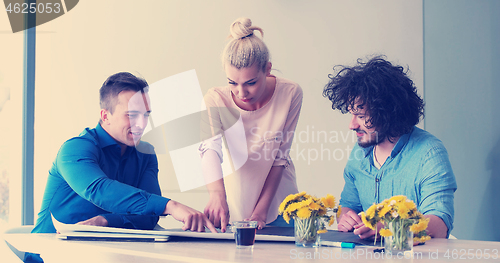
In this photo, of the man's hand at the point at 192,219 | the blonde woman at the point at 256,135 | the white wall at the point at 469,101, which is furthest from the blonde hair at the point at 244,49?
the white wall at the point at 469,101

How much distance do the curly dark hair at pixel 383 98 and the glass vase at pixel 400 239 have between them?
713 mm

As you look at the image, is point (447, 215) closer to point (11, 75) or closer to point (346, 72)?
point (346, 72)

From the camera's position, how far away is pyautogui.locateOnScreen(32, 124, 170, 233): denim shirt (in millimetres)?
1305

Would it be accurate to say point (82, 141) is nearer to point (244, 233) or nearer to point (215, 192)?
point (215, 192)

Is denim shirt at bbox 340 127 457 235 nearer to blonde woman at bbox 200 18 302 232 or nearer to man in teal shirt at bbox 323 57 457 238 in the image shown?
man in teal shirt at bbox 323 57 457 238

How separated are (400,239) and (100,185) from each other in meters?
0.95

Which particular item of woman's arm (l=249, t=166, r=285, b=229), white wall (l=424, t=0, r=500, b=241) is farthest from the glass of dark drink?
white wall (l=424, t=0, r=500, b=241)

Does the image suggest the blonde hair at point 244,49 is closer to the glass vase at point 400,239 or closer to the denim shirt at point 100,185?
the denim shirt at point 100,185

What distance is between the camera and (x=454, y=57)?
2625mm

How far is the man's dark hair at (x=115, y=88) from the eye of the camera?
1.72 metres

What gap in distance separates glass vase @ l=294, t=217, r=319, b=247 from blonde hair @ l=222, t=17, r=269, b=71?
2.57 ft

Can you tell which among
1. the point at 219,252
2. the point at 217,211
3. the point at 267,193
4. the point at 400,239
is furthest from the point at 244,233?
the point at 267,193

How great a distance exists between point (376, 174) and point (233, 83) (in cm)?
68

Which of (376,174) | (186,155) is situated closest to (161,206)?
(376,174)
